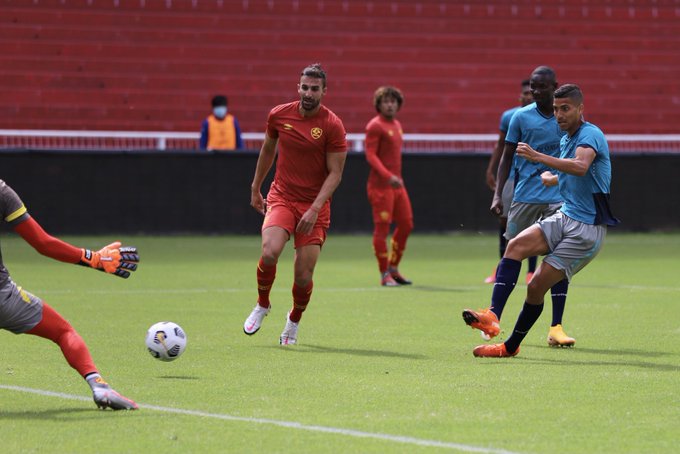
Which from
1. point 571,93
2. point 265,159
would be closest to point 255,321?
point 265,159

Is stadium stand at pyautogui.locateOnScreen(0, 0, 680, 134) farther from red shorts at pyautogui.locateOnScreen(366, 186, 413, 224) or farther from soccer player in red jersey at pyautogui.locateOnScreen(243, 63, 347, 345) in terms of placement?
soccer player in red jersey at pyautogui.locateOnScreen(243, 63, 347, 345)

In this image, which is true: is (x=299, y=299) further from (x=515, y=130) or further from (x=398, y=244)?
(x=398, y=244)

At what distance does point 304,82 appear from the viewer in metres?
9.81

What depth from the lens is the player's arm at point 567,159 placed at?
848 cm

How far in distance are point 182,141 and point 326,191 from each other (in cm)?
1524

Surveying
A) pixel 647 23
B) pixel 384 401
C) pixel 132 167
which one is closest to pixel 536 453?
pixel 384 401

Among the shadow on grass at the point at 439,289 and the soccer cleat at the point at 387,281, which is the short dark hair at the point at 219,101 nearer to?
the soccer cleat at the point at 387,281

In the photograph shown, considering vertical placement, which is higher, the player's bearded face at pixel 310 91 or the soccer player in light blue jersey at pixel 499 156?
the player's bearded face at pixel 310 91

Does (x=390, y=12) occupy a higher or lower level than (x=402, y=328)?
higher

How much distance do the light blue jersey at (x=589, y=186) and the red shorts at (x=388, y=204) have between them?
20.6 ft

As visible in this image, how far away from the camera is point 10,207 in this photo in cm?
671

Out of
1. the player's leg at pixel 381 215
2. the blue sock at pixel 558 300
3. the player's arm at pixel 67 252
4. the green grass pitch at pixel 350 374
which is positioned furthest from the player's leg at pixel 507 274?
the player's leg at pixel 381 215

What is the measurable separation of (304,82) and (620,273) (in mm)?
7997

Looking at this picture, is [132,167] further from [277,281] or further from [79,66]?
[277,281]
